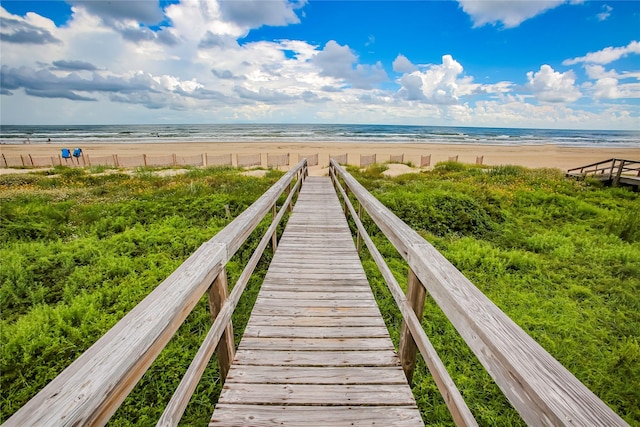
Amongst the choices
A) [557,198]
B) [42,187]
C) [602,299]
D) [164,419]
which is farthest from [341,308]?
[42,187]

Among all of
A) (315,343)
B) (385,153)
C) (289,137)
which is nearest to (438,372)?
(315,343)

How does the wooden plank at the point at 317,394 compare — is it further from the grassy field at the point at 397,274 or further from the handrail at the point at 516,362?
the handrail at the point at 516,362

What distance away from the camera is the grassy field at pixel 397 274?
270 cm

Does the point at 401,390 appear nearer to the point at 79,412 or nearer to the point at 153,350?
the point at 153,350

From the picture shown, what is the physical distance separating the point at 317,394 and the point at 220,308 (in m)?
0.84

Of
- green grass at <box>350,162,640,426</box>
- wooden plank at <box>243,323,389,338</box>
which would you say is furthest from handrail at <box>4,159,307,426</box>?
green grass at <box>350,162,640,426</box>

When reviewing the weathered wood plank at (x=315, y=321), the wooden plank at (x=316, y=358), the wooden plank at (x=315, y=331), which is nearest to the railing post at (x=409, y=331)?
the wooden plank at (x=316, y=358)

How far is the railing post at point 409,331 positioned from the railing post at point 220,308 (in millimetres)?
1168

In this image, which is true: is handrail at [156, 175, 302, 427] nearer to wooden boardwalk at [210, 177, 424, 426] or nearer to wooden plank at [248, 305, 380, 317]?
wooden boardwalk at [210, 177, 424, 426]

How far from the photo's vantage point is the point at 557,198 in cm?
864

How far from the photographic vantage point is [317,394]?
76.4 inches

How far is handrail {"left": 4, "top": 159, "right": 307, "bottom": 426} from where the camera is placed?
729 mm

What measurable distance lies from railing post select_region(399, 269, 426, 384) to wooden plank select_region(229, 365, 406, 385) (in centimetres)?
10

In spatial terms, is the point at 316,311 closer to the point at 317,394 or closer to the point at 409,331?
the point at 317,394
